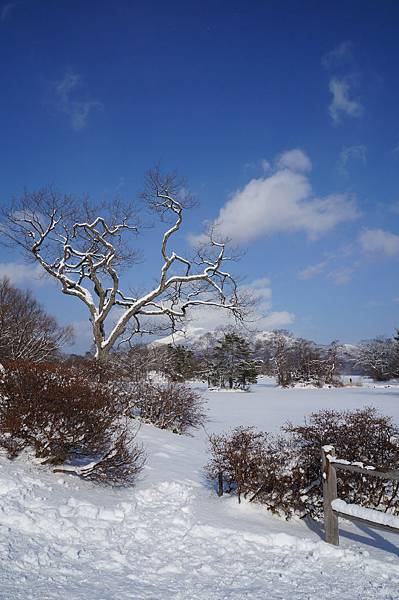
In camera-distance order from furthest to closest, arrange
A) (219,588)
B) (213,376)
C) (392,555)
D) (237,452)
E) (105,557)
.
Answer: (213,376)
(237,452)
(392,555)
(105,557)
(219,588)

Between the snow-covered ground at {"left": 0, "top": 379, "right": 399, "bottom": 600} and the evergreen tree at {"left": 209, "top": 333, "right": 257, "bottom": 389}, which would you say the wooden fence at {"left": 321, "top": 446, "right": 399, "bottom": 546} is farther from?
the evergreen tree at {"left": 209, "top": 333, "right": 257, "bottom": 389}

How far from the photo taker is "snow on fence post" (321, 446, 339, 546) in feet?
15.7

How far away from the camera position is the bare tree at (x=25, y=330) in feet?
59.5

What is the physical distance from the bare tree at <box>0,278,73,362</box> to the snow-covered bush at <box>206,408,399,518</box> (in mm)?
9789

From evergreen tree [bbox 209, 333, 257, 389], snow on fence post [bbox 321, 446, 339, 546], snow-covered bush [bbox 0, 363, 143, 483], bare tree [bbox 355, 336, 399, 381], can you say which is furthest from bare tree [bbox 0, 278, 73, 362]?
bare tree [bbox 355, 336, 399, 381]

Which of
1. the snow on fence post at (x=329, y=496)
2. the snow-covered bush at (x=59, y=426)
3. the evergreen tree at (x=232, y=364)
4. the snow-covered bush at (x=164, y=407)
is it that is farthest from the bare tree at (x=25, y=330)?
the evergreen tree at (x=232, y=364)

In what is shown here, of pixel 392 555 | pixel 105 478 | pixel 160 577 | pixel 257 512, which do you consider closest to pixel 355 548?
pixel 392 555

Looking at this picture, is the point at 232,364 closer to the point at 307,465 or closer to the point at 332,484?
the point at 307,465

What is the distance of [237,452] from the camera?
5.68m

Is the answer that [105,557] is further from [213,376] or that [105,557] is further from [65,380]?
[213,376]

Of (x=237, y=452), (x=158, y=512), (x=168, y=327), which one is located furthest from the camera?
(x=168, y=327)

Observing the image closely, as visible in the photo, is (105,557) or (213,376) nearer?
(105,557)

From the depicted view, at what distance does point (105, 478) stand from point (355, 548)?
11.3 feet

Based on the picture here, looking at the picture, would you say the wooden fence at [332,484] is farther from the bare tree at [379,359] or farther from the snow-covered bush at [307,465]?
the bare tree at [379,359]
